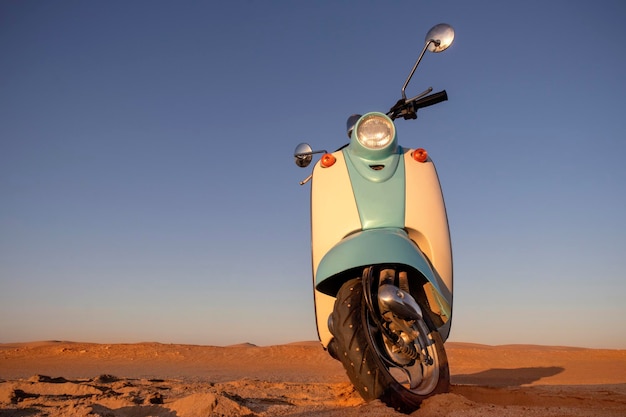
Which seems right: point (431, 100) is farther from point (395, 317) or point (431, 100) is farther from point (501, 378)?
point (501, 378)

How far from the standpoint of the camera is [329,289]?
3264 mm

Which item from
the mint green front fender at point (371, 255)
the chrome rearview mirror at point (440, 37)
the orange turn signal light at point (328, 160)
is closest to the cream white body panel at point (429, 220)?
the mint green front fender at point (371, 255)

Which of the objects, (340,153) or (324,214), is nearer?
(324,214)

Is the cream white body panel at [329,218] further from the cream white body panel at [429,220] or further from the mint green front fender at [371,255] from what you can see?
the cream white body panel at [429,220]

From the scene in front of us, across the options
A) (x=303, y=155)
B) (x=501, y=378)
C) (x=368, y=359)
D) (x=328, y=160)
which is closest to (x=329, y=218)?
(x=328, y=160)

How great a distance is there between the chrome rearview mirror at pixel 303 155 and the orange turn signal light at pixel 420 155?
1.18 meters

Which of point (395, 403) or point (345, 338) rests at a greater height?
Result: point (345, 338)

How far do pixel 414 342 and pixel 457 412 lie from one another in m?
0.58

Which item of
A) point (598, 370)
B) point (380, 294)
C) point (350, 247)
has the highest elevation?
point (350, 247)

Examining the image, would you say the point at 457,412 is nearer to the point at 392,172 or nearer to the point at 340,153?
the point at 392,172

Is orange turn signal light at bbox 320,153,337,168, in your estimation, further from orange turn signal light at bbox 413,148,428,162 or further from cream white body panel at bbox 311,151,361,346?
orange turn signal light at bbox 413,148,428,162

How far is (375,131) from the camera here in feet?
11.2

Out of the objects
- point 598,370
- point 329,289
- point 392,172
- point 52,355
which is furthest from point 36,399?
point 598,370

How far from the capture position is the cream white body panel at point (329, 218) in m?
3.24
